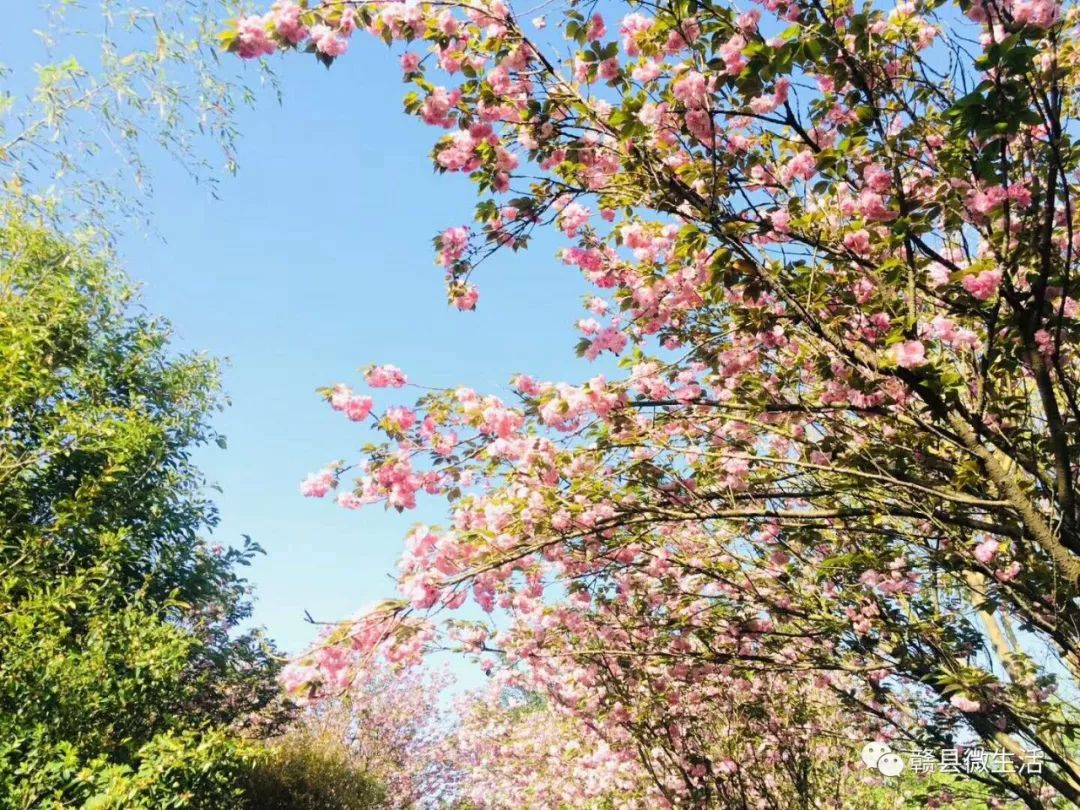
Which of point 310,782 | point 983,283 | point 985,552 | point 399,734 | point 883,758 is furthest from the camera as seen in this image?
point 399,734

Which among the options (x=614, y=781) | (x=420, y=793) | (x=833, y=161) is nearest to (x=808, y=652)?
(x=833, y=161)

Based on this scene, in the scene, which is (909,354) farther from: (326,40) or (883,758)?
(883,758)

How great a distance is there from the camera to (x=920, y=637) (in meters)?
4.15

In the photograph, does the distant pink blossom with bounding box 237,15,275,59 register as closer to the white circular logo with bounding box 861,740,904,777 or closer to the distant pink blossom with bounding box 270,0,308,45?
the distant pink blossom with bounding box 270,0,308,45

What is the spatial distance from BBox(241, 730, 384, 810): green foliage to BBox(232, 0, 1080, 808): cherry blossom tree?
6.00 m

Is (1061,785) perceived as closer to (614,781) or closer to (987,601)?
(987,601)

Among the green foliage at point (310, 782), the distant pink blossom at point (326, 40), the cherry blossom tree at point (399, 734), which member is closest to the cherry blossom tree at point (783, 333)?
the distant pink blossom at point (326, 40)

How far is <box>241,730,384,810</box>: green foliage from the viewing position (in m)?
8.49

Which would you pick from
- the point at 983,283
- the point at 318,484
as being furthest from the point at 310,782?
the point at 983,283

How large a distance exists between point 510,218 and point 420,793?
1740cm

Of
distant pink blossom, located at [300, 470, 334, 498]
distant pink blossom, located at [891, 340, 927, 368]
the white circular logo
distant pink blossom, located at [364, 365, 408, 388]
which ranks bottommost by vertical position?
the white circular logo

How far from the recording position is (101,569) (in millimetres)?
5480

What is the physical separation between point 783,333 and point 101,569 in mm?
5570

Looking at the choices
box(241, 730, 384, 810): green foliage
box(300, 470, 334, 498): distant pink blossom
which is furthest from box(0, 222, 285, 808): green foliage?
box(300, 470, 334, 498): distant pink blossom
